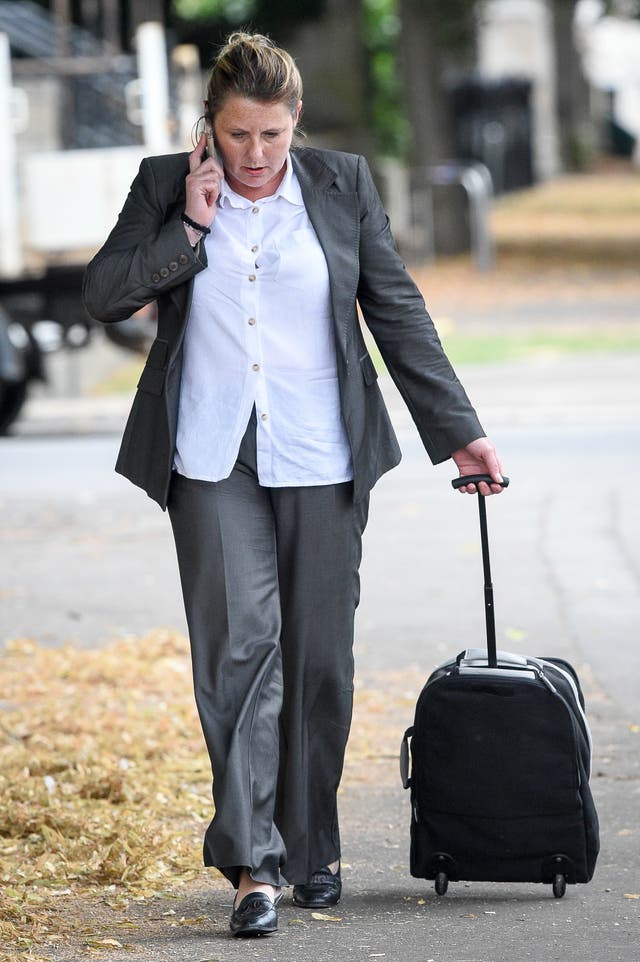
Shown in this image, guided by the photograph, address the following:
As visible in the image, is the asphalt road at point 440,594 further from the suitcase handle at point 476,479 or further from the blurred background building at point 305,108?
the blurred background building at point 305,108

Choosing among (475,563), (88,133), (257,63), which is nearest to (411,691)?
(475,563)

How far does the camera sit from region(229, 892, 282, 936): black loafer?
13.6ft

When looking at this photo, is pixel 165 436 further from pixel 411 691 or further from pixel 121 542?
pixel 121 542

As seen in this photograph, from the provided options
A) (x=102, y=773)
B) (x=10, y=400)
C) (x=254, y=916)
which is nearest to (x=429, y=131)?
(x=10, y=400)

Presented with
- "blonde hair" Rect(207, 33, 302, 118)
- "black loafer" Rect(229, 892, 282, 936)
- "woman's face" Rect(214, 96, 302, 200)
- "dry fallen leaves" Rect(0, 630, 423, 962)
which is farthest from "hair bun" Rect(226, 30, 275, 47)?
"dry fallen leaves" Rect(0, 630, 423, 962)

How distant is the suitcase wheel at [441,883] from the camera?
4434 mm

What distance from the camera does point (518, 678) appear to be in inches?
170

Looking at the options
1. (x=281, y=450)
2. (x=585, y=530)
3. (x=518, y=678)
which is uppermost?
(x=281, y=450)

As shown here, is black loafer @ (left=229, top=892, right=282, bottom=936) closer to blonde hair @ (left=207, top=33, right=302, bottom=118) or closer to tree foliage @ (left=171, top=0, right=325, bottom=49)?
blonde hair @ (left=207, top=33, right=302, bottom=118)

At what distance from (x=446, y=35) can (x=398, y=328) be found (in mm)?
27062

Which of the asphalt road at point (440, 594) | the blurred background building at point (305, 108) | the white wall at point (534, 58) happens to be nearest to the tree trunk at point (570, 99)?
the blurred background building at point (305, 108)

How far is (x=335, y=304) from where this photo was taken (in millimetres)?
4172

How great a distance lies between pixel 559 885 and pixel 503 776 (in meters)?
0.30

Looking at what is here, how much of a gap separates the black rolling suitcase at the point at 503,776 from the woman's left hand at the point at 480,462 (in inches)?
1.1
